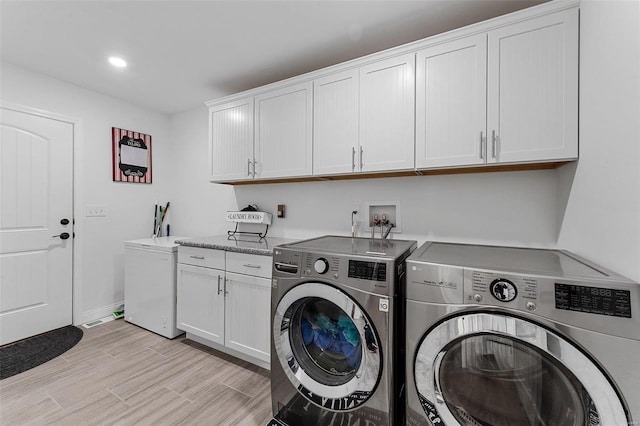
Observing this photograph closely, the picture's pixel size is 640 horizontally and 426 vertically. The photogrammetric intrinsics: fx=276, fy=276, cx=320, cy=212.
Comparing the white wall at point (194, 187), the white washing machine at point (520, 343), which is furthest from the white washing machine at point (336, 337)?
the white wall at point (194, 187)

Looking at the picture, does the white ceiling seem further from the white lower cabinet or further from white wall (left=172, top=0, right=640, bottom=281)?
the white lower cabinet

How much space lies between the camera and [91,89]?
2898mm

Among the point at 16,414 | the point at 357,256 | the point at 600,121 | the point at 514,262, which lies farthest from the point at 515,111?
the point at 16,414

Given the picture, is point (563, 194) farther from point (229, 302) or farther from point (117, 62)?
point (117, 62)

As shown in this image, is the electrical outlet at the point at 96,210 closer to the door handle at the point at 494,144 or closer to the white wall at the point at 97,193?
the white wall at the point at 97,193

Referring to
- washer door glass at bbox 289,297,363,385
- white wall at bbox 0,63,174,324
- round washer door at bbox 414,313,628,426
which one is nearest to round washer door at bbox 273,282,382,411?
washer door glass at bbox 289,297,363,385

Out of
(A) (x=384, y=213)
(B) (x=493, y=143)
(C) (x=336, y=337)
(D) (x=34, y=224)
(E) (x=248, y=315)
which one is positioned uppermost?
(B) (x=493, y=143)

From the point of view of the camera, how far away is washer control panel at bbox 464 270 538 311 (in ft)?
3.26

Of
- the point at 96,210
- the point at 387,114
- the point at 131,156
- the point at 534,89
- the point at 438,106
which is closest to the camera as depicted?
the point at 534,89

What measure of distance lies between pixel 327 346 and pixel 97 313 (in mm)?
2858

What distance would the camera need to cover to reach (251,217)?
2.69m

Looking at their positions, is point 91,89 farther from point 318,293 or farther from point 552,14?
point 552,14

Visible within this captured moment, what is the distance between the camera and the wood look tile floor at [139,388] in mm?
1633

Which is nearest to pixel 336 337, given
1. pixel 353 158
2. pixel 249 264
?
pixel 249 264
